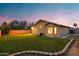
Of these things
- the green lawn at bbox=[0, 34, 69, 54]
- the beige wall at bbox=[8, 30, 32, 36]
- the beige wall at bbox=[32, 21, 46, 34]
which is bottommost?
the green lawn at bbox=[0, 34, 69, 54]

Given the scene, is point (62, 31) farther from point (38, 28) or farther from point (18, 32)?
point (18, 32)

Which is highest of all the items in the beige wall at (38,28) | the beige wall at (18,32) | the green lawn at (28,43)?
the beige wall at (38,28)

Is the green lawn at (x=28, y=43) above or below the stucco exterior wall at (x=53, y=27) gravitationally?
below

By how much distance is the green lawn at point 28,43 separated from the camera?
2348 millimetres

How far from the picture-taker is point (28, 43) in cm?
237

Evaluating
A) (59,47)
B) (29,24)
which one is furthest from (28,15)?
(59,47)

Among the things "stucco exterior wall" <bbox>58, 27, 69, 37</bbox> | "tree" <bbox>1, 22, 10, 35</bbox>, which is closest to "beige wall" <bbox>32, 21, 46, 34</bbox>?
"stucco exterior wall" <bbox>58, 27, 69, 37</bbox>

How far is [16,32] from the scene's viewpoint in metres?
2.37

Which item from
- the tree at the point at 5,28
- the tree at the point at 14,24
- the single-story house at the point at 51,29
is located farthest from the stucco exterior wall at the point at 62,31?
the tree at the point at 5,28

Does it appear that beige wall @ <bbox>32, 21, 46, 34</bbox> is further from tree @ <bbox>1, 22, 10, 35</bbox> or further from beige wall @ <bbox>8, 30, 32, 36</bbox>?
tree @ <bbox>1, 22, 10, 35</bbox>

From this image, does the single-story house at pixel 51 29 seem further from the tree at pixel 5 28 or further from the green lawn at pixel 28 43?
the tree at pixel 5 28

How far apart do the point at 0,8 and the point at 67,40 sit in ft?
2.60

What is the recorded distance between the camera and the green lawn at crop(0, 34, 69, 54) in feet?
7.70

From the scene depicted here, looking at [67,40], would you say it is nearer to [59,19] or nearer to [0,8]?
[59,19]
